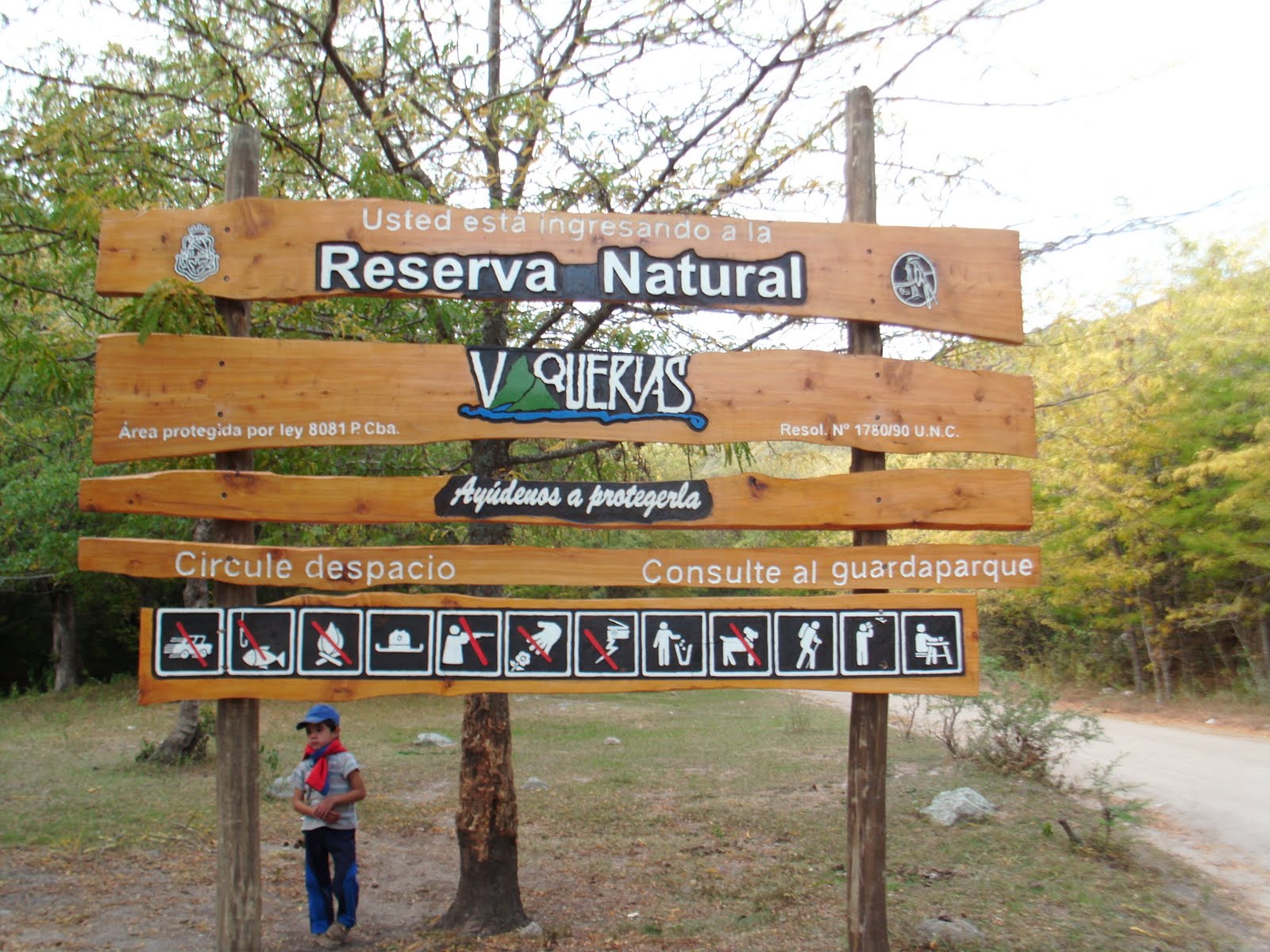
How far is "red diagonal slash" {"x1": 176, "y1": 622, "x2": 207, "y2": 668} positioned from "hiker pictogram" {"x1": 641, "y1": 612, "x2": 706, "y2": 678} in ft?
6.66

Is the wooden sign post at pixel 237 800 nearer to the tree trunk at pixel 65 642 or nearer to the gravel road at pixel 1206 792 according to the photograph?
the gravel road at pixel 1206 792

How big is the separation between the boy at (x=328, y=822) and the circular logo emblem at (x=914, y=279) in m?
3.97

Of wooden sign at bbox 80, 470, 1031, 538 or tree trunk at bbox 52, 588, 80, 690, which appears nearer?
wooden sign at bbox 80, 470, 1031, 538

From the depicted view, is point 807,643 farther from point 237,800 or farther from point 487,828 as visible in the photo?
point 237,800

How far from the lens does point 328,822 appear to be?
5848 millimetres

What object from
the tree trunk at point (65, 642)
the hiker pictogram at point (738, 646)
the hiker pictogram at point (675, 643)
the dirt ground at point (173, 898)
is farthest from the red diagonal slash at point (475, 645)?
the tree trunk at point (65, 642)

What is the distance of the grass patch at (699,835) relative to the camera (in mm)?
6375

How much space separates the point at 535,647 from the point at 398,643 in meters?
0.64

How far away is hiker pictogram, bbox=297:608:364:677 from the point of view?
4.66 m

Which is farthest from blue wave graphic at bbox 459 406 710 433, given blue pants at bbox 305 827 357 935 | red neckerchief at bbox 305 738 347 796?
blue pants at bbox 305 827 357 935

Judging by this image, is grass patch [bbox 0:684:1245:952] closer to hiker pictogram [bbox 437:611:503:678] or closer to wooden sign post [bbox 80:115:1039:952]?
wooden sign post [bbox 80:115:1039:952]

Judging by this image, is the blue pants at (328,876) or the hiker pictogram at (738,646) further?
the blue pants at (328,876)

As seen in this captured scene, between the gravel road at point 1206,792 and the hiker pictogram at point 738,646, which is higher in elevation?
the hiker pictogram at point 738,646

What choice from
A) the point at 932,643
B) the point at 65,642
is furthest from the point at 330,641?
the point at 65,642
